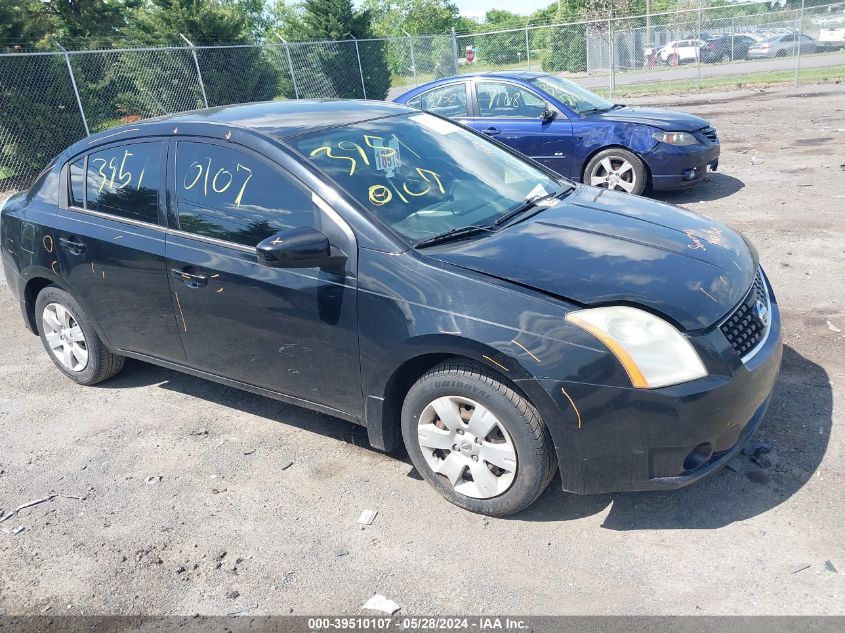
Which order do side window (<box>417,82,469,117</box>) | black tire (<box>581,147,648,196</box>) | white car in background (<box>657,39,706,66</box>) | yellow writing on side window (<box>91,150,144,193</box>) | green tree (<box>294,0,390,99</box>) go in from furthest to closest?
white car in background (<box>657,39,706,66</box>) < green tree (<box>294,0,390,99</box>) < side window (<box>417,82,469,117</box>) < black tire (<box>581,147,648,196</box>) < yellow writing on side window (<box>91,150,144,193</box>)

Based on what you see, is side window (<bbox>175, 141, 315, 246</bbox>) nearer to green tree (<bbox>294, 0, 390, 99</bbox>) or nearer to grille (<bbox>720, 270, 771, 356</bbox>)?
grille (<bbox>720, 270, 771, 356</bbox>)

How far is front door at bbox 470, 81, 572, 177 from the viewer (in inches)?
341

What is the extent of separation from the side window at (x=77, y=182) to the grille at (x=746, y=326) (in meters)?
3.79

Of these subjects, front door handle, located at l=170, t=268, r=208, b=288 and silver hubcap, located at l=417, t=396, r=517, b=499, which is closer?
silver hubcap, located at l=417, t=396, r=517, b=499

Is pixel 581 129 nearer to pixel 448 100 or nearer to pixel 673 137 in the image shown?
pixel 673 137

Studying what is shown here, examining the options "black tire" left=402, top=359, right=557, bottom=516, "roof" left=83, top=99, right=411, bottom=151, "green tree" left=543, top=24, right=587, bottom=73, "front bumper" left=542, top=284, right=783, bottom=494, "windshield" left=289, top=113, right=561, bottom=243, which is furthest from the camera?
"green tree" left=543, top=24, right=587, bottom=73

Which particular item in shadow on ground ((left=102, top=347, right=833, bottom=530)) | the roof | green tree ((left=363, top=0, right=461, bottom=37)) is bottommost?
shadow on ground ((left=102, top=347, right=833, bottom=530))

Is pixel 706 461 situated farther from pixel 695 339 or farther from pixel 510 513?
pixel 510 513

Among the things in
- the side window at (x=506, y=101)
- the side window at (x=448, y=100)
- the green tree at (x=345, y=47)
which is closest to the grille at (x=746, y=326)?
the side window at (x=506, y=101)

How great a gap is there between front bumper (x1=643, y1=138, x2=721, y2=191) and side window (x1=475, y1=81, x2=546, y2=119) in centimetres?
152

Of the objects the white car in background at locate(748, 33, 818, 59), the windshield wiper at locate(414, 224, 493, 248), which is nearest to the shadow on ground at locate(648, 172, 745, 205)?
the windshield wiper at locate(414, 224, 493, 248)

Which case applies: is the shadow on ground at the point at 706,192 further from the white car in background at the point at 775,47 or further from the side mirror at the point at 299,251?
the white car in background at the point at 775,47

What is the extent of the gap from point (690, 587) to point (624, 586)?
24 centimetres

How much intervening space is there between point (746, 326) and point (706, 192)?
6.31 metres
